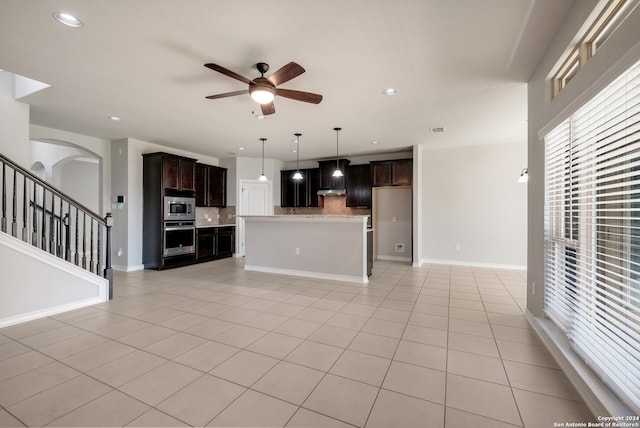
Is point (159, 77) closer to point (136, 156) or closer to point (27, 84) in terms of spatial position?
point (27, 84)

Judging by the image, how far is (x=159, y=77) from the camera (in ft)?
10.2

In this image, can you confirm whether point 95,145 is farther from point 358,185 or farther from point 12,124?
point 358,185

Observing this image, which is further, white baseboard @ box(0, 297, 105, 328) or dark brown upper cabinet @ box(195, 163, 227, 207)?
dark brown upper cabinet @ box(195, 163, 227, 207)

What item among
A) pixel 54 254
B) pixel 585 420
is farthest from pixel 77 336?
pixel 585 420

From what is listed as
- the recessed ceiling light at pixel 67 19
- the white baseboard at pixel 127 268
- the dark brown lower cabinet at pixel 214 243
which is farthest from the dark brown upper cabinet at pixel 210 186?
the recessed ceiling light at pixel 67 19

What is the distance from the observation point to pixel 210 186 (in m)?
7.20

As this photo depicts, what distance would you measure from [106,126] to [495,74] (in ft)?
19.5

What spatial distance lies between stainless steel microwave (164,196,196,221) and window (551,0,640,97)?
6.39 meters

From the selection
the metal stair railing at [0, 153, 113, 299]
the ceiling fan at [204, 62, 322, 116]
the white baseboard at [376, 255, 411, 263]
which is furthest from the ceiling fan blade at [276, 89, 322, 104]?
the white baseboard at [376, 255, 411, 263]

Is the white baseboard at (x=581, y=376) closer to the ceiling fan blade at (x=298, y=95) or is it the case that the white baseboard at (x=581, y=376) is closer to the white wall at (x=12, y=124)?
the ceiling fan blade at (x=298, y=95)

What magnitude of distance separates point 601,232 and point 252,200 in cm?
720

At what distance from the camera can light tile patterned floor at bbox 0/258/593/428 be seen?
5.54 ft

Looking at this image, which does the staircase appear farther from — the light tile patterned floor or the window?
the window

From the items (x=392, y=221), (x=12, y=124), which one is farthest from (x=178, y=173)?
(x=392, y=221)
